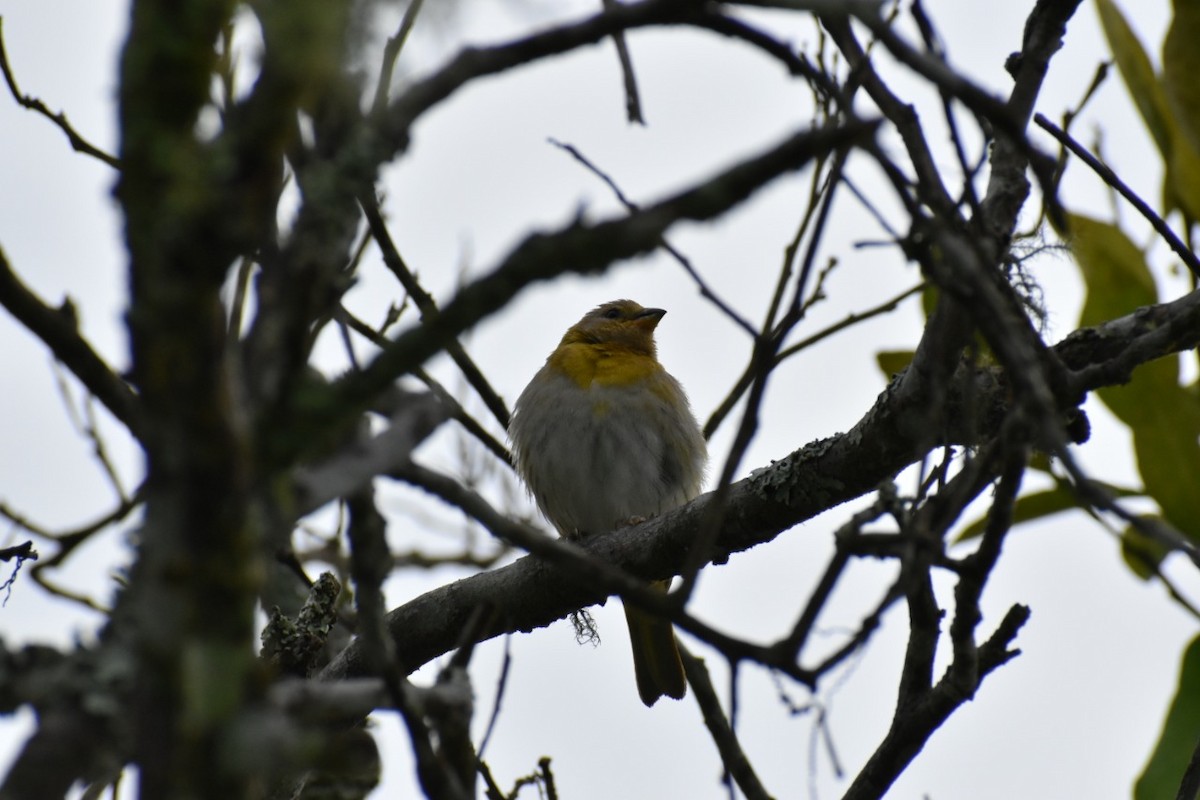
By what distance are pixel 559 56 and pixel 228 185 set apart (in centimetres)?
54

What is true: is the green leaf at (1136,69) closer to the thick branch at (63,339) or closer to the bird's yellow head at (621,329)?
the bird's yellow head at (621,329)

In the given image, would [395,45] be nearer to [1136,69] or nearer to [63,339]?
[63,339]

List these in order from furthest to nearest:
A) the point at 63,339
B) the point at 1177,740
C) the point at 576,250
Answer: the point at 1177,740, the point at 63,339, the point at 576,250

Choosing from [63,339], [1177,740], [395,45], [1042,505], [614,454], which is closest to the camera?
[63,339]

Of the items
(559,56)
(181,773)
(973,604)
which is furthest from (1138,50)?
(181,773)

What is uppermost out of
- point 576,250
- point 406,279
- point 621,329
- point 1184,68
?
point 621,329

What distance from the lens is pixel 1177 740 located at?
4.81 m

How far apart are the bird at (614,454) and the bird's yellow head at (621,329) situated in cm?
50

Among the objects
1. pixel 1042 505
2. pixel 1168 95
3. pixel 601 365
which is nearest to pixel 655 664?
pixel 601 365

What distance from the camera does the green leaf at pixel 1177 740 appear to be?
4.64 meters

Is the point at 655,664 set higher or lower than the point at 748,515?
higher

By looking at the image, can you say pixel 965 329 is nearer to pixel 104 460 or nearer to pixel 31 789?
pixel 31 789

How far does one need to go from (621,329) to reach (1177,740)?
147 inches

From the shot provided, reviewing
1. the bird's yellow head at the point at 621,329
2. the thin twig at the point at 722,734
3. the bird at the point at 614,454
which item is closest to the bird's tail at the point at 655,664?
the bird at the point at 614,454
